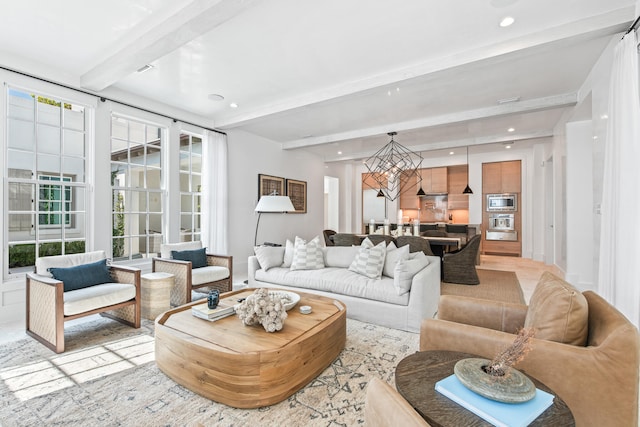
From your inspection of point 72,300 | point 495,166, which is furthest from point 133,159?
point 495,166

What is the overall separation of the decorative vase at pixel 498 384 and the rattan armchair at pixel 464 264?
4193 mm

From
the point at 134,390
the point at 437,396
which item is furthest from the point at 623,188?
the point at 134,390

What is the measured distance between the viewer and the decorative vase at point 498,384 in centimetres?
110

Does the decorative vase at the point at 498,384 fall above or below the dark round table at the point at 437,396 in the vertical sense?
above

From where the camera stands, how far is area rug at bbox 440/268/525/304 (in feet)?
14.5

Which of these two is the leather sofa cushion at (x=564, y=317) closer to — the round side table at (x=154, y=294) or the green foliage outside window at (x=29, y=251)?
the round side table at (x=154, y=294)

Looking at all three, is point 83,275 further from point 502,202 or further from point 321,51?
point 502,202

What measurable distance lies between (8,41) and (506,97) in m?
5.97

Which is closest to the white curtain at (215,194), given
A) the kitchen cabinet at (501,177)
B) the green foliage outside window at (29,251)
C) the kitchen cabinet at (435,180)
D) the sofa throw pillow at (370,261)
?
the green foliage outside window at (29,251)

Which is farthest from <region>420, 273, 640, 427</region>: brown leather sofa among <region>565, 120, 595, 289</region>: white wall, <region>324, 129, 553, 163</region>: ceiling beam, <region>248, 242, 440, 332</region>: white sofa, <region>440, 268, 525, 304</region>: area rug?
<region>324, 129, 553, 163</region>: ceiling beam

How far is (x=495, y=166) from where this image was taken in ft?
28.0

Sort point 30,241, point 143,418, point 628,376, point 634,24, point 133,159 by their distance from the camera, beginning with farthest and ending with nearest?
point 133,159 → point 30,241 → point 634,24 → point 143,418 → point 628,376

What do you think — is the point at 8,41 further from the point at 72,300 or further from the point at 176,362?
the point at 176,362

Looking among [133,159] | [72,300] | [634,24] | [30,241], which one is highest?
[634,24]
